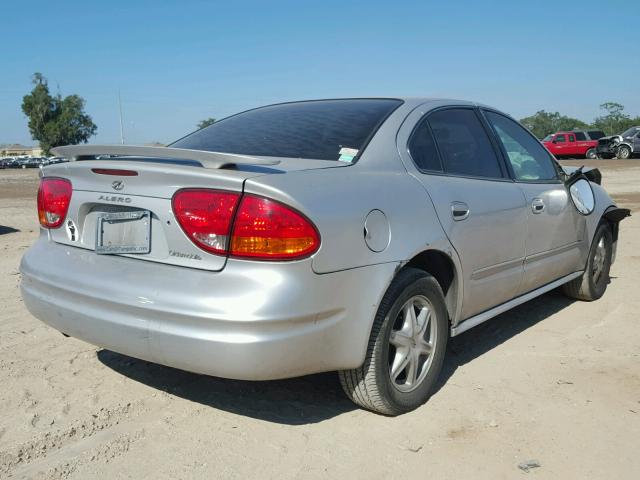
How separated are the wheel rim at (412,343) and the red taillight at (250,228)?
2.53ft

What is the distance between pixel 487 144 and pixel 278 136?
1.41m

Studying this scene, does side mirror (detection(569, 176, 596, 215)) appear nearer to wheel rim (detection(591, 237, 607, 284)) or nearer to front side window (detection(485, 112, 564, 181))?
front side window (detection(485, 112, 564, 181))

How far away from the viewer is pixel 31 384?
11.4 feet

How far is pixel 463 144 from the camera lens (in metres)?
3.88

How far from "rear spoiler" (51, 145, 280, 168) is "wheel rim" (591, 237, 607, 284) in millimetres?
3628

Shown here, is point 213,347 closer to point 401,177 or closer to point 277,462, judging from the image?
point 277,462

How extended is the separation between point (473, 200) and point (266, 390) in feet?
4.97

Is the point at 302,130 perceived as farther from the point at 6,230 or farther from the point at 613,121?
the point at 613,121

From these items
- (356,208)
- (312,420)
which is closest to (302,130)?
(356,208)

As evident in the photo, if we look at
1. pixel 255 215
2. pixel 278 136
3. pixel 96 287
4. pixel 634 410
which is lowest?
pixel 634 410

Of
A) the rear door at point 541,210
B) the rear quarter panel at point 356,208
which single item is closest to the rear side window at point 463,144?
the rear door at point 541,210

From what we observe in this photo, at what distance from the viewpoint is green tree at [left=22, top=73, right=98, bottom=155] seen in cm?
8406

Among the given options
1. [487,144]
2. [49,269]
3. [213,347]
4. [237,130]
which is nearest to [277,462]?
[213,347]

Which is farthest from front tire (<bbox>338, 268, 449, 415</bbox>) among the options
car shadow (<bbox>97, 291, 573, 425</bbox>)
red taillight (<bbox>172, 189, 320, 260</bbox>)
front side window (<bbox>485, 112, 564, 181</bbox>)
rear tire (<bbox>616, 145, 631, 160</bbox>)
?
rear tire (<bbox>616, 145, 631, 160</bbox>)
